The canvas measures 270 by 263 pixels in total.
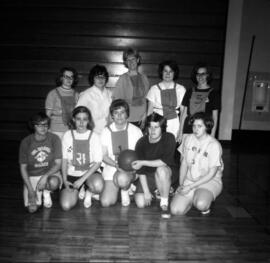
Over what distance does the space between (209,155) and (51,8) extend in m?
3.84

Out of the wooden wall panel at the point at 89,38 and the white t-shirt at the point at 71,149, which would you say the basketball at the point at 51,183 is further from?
the wooden wall panel at the point at 89,38

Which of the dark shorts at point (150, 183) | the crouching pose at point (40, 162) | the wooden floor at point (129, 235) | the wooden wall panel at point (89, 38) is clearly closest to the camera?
the wooden floor at point (129, 235)

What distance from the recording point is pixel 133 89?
10.7ft

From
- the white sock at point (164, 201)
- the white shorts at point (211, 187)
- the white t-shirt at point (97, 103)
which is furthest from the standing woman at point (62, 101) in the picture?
the white shorts at point (211, 187)

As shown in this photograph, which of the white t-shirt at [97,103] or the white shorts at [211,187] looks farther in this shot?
the white t-shirt at [97,103]

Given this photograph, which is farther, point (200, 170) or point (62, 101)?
point (62, 101)

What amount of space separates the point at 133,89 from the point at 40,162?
1197mm

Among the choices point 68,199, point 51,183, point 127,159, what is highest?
point 127,159

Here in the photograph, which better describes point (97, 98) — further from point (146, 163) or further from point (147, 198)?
point (147, 198)

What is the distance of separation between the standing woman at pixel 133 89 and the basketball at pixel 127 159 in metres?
0.74

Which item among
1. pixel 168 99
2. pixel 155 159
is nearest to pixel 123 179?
pixel 155 159

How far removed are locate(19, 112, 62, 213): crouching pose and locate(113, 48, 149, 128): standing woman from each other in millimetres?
876

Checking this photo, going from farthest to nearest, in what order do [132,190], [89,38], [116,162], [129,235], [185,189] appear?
[89,38], [132,190], [116,162], [185,189], [129,235]

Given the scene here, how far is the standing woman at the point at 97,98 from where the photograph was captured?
3162mm
